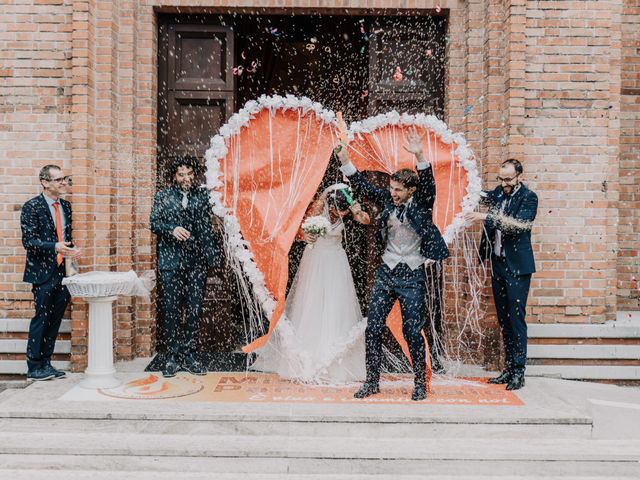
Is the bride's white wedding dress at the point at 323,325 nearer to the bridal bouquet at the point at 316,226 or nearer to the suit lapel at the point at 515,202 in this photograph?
the bridal bouquet at the point at 316,226

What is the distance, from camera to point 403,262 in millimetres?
5766

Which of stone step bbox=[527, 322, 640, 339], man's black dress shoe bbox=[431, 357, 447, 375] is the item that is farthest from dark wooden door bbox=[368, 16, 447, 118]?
man's black dress shoe bbox=[431, 357, 447, 375]

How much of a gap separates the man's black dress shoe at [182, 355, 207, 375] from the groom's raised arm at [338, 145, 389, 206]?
2.32 meters

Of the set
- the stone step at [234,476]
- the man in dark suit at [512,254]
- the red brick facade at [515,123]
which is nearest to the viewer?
the stone step at [234,476]

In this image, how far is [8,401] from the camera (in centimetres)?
557

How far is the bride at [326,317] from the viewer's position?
628 cm

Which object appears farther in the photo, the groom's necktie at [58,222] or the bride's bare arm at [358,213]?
the groom's necktie at [58,222]

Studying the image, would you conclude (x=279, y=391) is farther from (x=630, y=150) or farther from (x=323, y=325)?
(x=630, y=150)

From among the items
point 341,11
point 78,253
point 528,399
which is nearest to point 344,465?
point 528,399

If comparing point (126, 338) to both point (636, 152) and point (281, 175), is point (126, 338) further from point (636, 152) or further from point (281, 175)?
point (636, 152)

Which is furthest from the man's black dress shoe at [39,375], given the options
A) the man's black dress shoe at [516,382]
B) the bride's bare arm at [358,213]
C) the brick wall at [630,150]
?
the brick wall at [630,150]

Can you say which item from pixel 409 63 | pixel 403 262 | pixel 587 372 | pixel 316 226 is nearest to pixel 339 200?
pixel 316 226

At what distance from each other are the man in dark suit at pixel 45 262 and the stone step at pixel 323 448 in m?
1.40

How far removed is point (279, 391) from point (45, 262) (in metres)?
2.47
